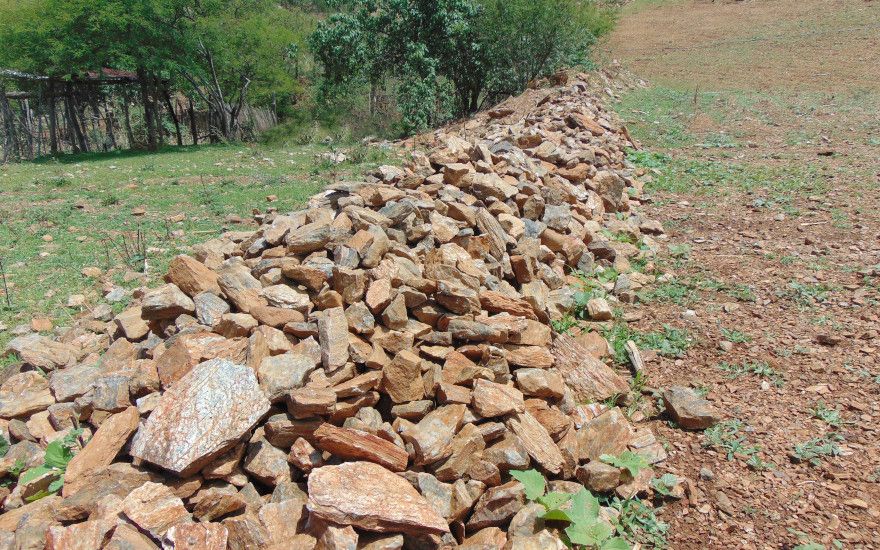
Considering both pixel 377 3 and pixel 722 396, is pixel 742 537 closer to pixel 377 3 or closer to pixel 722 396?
pixel 722 396

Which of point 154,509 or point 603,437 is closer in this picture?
point 154,509

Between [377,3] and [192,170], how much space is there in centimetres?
722

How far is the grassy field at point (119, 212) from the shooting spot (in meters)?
4.67

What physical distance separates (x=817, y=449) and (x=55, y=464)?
3549 mm

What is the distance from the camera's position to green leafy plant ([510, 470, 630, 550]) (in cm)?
239

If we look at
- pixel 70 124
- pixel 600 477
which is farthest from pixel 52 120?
Result: pixel 600 477

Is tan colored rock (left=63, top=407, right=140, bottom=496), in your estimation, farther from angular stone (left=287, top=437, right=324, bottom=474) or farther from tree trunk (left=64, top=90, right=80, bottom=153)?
tree trunk (left=64, top=90, right=80, bottom=153)

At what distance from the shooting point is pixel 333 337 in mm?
2984

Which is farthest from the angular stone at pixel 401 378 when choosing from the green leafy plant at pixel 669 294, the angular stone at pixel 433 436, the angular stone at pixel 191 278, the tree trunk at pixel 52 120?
the tree trunk at pixel 52 120

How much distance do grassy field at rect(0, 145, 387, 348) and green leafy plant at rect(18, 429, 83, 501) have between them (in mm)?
1668

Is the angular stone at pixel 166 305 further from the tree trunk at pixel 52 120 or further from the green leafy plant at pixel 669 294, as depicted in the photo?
the tree trunk at pixel 52 120

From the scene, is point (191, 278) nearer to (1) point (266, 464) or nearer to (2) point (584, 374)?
(1) point (266, 464)

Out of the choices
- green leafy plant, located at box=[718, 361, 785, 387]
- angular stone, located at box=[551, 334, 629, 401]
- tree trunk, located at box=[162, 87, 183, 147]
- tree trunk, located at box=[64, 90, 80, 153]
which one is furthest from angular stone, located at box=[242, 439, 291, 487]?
tree trunk, located at box=[162, 87, 183, 147]

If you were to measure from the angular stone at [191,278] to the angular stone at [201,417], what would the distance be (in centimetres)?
80
